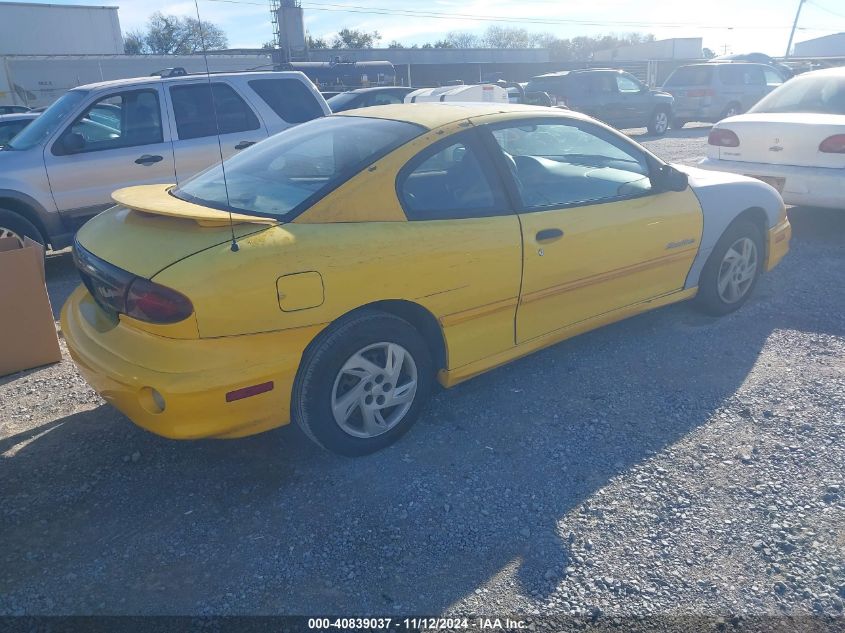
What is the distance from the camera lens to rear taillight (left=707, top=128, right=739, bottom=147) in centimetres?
671

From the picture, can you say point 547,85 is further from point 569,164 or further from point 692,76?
point 569,164

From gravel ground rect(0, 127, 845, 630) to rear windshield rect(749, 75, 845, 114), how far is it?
4.00m

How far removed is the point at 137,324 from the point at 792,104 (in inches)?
280

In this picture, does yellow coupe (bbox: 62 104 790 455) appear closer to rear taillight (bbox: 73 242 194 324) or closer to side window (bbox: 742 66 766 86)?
rear taillight (bbox: 73 242 194 324)

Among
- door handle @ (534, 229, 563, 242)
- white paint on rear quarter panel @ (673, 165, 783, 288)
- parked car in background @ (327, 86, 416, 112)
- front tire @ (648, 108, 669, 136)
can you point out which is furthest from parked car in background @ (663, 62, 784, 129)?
door handle @ (534, 229, 563, 242)

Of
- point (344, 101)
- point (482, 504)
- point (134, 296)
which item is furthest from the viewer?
point (344, 101)

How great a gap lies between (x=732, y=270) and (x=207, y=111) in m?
5.12

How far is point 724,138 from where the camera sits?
680 centimetres

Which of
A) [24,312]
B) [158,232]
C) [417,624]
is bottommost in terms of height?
[417,624]

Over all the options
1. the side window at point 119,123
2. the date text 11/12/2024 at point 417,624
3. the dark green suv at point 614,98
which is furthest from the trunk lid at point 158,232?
the dark green suv at point 614,98

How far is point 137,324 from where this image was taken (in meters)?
2.74

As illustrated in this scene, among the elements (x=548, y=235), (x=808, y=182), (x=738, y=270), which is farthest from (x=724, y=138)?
(x=548, y=235)

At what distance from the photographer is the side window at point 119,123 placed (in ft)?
20.5

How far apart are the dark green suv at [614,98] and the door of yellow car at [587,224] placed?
13.8 metres
